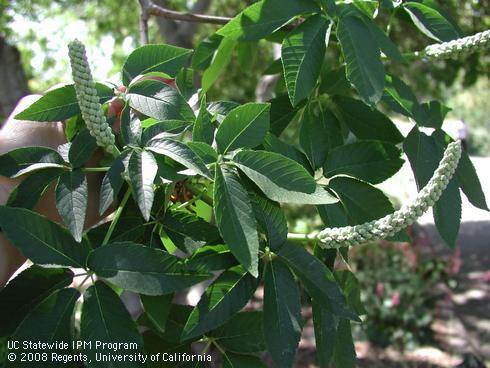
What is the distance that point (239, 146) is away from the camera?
891 millimetres

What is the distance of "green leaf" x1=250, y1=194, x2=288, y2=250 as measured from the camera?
0.87 meters

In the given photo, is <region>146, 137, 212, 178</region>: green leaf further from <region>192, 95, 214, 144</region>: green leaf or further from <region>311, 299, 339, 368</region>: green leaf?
<region>311, 299, 339, 368</region>: green leaf

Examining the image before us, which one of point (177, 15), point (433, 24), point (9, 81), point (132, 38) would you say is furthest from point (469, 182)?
point (132, 38)

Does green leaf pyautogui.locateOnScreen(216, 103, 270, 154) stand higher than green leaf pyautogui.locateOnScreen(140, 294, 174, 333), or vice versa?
green leaf pyautogui.locateOnScreen(216, 103, 270, 154)

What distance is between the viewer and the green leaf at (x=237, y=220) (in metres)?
0.77

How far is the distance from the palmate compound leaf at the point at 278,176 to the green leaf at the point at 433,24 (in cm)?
48

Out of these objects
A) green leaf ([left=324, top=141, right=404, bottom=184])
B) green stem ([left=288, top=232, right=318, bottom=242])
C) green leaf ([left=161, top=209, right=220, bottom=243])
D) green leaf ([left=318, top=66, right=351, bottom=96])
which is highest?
green leaf ([left=318, top=66, right=351, bottom=96])

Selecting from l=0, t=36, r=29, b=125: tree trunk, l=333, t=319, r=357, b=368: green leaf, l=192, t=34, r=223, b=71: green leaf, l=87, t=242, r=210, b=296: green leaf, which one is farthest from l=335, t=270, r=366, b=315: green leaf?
l=0, t=36, r=29, b=125: tree trunk

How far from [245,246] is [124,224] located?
249mm

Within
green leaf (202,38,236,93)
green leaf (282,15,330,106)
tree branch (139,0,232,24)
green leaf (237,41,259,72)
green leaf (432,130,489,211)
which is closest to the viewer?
green leaf (282,15,330,106)

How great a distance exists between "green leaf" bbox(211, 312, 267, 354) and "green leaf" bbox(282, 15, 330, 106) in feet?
1.32

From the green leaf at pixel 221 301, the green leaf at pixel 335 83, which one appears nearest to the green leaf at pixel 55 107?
the green leaf at pixel 221 301

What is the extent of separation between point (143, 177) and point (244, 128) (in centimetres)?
19

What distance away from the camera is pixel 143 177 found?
0.79m
